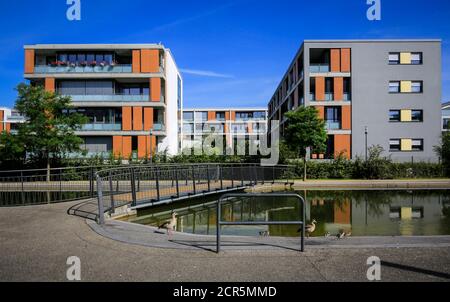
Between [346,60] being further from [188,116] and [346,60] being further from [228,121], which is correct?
[188,116]

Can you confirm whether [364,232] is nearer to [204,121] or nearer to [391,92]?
[391,92]

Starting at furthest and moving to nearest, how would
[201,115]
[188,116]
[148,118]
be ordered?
[188,116]
[201,115]
[148,118]

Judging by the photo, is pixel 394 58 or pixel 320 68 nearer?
pixel 394 58

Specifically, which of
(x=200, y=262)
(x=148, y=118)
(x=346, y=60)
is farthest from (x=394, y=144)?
(x=200, y=262)

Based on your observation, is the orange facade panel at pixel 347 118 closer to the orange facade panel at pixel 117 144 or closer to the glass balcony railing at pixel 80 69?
the orange facade panel at pixel 117 144

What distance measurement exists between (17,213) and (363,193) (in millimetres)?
15137

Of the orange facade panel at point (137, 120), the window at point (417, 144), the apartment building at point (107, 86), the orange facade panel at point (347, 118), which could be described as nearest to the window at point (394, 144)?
the window at point (417, 144)

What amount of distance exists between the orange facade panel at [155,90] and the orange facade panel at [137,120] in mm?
1735

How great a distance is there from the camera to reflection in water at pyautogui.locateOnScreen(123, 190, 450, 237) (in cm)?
824

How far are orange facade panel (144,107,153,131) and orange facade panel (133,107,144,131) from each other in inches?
15.4

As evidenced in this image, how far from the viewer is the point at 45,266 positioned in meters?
4.33

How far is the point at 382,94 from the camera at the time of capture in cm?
2927

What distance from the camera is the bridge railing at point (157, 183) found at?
30.8 ft

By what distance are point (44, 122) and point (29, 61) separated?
13649 millimetres
